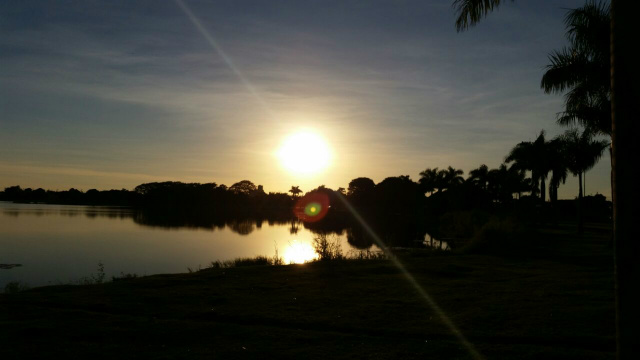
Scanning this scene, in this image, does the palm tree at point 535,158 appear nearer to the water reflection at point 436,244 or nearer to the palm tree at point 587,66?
the water reflection at point 436,244

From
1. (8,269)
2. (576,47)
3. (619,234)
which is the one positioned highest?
(576,47)

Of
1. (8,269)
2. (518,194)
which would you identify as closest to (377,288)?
(8,269)

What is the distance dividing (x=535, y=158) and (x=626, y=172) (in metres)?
51.8

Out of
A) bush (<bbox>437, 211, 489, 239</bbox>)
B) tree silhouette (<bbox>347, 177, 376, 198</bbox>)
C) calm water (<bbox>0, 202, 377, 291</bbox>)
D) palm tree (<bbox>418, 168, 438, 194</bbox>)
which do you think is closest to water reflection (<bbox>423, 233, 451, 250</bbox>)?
bush (<bbox>437, 211, 489, 239</bbox>)

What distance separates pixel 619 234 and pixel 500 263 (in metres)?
15.3

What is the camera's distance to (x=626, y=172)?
Result: 195 inches

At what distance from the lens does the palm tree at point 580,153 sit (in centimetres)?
3397

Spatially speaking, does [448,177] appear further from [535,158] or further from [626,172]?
[626,172]

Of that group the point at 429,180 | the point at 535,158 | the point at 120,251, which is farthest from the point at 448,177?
the point at 120,251

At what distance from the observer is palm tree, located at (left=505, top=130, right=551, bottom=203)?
52478 mm

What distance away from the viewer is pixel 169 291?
13.8 meters

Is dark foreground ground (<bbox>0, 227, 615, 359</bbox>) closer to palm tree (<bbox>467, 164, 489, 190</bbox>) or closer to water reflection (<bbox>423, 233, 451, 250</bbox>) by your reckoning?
water reflection (<bbox>423, 233, 451, 250</bbox>)

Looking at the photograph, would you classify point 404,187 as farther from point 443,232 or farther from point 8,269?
point 8,269

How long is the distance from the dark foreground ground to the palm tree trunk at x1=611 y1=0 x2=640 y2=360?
3332mm
